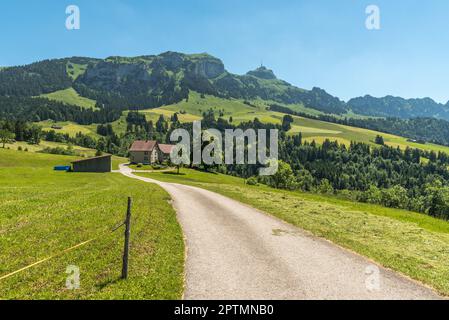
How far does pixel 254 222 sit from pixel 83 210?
15.3 metres

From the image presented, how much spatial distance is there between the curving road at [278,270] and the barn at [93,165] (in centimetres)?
8017

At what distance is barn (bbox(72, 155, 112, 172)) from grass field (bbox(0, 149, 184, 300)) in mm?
64426

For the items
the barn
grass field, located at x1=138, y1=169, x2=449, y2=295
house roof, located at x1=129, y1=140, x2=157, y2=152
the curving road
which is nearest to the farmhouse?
house roof, located at x1=129, y1=140, x2=157, y2=152

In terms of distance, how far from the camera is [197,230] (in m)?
23.7

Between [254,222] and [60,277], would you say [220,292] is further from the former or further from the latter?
[254,222]

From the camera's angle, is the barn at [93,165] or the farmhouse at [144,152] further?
the farmhouse at [144,152]

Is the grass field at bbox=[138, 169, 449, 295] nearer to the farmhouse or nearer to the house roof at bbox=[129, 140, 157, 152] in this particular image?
the farmhouse

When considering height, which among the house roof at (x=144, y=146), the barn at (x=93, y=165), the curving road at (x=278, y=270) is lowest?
the barn at (x=93, y=165)

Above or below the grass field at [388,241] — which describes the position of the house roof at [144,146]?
above

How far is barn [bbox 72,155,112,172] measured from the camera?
94.1 m

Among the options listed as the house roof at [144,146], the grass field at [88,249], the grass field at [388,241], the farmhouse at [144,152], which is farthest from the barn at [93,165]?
the grass field at [388,241]

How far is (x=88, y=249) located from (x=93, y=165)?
283ft

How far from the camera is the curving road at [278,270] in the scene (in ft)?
42.4

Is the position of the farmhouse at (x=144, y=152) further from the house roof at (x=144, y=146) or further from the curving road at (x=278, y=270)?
the curving road at (x=278, y=270)
